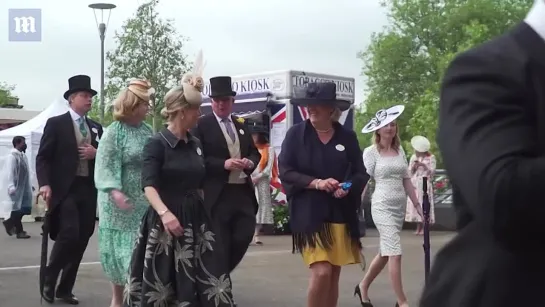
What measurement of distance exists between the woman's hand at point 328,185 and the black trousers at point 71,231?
278cm

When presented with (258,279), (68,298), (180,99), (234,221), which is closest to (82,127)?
(68,298)

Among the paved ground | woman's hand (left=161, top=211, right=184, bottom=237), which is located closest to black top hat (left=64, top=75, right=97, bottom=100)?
the paved ground

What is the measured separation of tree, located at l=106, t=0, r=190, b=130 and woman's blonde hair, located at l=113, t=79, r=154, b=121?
19.6m

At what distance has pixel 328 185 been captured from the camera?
20.2ft

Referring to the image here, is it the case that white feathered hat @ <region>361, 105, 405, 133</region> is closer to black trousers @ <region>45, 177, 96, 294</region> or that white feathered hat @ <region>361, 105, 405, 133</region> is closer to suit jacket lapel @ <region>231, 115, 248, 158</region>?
suit jacket lapel @ <region>231, 115, 248, 158</region>

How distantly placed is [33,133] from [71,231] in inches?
497

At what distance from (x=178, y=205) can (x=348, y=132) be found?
1.40 metres

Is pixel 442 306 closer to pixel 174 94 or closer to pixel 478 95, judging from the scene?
pixel 478 95

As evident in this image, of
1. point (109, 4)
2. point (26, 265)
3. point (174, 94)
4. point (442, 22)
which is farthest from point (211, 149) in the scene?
point (442, 22)

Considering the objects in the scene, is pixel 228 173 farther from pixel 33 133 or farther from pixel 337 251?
pixel 33 133

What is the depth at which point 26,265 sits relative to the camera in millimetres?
11406

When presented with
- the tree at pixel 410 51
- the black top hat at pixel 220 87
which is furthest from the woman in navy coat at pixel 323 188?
the tree at pixel 410 51

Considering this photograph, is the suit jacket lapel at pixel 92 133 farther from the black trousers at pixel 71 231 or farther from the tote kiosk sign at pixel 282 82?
the tote kiosk sign at pixel 282 82

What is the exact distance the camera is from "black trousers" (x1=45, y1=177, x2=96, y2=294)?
807cm
